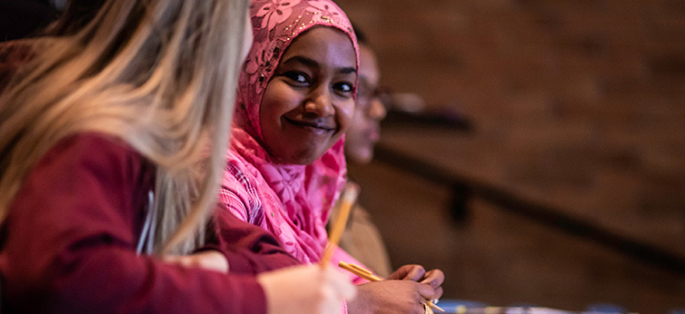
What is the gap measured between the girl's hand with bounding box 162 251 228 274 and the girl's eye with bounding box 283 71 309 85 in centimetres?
35

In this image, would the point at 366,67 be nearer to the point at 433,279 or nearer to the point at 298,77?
the point at 298,77

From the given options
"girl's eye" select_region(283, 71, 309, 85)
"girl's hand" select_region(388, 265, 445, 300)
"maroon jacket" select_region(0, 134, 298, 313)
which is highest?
"girl's eye" select_region(283, 71, 309, 85)

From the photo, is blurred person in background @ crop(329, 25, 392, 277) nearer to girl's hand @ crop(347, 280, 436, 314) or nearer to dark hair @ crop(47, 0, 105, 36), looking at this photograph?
girl's hand @ crop(347, 280, 436, 314)

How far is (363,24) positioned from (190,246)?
2.14 m

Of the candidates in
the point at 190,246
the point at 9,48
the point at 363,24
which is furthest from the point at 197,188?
the point at 363,24

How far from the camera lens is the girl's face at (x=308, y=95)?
918 millimetres

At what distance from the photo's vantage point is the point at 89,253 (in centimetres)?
50

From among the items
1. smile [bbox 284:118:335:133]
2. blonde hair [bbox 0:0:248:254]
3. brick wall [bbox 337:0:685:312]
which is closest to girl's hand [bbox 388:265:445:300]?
smile [bbox 284:118:335:133]

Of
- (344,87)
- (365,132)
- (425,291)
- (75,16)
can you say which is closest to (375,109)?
(365,132)

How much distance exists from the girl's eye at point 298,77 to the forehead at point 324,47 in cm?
3

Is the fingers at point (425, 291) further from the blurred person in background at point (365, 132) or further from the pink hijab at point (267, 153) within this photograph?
the blurred person in background at point (365, 132)

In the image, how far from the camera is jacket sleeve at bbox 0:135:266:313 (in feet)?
1.63

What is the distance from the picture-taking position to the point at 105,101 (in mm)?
575

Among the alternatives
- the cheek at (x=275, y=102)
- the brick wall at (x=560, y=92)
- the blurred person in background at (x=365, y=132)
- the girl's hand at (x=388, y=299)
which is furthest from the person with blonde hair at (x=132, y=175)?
the brick wall at (x=560, y=92)
